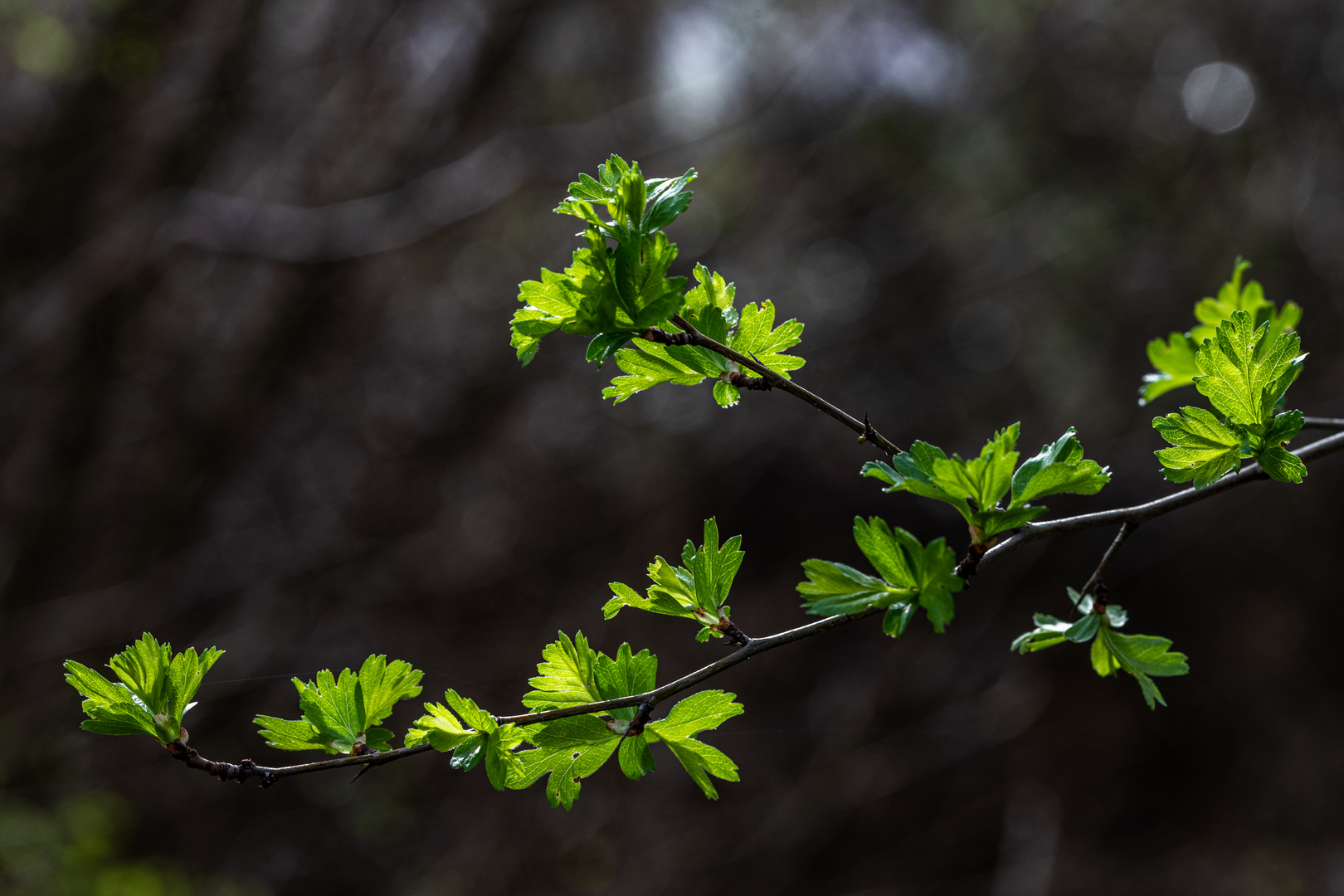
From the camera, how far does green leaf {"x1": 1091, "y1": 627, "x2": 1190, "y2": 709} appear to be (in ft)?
2.28

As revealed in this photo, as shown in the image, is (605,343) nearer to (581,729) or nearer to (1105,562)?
(581,729)

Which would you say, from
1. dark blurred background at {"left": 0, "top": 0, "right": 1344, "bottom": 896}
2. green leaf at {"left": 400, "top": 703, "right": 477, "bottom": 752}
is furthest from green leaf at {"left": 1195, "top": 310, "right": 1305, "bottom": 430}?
dark blurred background at {"left": 0, "top": 0, "right": 1344, "bottom": 896}

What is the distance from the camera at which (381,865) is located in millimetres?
4148

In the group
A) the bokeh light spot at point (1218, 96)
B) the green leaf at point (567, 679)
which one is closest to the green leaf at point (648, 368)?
the green leaf at point (567, 679)

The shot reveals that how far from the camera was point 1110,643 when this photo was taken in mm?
724

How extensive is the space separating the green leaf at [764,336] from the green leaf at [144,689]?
1.77ft

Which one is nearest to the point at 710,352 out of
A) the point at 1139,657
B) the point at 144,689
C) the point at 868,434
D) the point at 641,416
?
the point at 868,434

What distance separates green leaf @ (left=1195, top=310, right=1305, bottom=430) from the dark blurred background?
3.38 m

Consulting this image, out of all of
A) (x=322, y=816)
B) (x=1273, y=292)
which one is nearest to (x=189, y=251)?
(x=322, y=816)

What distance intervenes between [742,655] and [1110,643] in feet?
1.16

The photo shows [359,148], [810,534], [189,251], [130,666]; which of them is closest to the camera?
[130,666]

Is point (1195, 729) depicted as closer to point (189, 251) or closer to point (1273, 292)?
point (1273, 292)

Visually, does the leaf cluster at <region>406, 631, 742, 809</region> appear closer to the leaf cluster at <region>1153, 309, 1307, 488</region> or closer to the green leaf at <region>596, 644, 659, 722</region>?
the green leaf at <region>596, 644, 659, 722</region>

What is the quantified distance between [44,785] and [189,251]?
2334 millimetres
